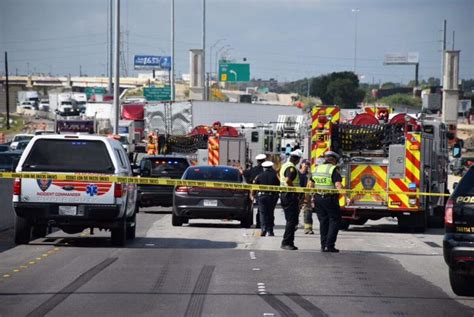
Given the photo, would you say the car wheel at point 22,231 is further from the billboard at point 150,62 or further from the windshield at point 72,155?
the billboard at point 150,62

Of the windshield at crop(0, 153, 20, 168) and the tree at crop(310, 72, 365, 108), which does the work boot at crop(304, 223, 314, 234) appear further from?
the tree at crop(310, 72, 365, 108)

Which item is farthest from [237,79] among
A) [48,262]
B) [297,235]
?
[48,262]

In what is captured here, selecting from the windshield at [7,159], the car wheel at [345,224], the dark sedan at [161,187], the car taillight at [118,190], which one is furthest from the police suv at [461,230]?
the windshield at [7,159]

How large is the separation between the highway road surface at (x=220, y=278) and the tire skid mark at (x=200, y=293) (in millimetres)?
12

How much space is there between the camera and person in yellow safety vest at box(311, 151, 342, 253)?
63.3 ft

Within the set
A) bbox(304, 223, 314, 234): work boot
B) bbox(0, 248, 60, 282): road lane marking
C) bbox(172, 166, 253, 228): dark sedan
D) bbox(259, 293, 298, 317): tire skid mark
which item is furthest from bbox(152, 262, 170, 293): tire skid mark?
bbox(172, 166, 253, 228): dark sedan

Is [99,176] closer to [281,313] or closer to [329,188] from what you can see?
[329,188]

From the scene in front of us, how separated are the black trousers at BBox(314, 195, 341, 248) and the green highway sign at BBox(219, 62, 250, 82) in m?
85.3

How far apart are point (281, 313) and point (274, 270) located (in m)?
4.30

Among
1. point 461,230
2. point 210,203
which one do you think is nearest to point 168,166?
point 210,203

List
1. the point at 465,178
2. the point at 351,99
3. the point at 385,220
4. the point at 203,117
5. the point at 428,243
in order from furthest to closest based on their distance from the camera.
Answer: the point at 351,99 < the point at 203,117 < the point at 385,220 < the point at 428,243 < the point at 465,178

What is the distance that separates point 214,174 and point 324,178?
7.69 m

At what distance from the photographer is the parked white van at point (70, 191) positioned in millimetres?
18625

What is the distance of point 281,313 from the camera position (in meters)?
11.6
